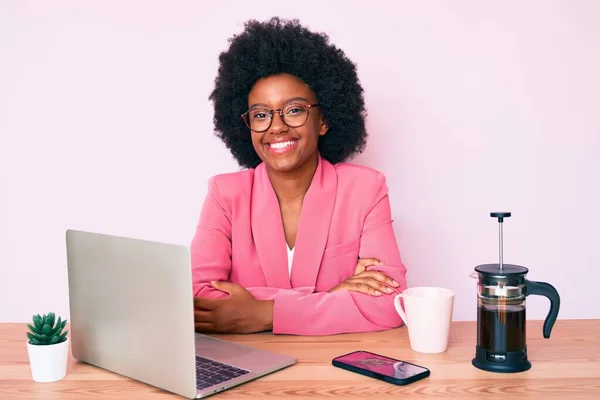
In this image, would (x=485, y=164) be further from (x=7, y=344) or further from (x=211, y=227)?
(x=7, y=344)

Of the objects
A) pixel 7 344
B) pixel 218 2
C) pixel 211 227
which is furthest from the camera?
pixel 218 2

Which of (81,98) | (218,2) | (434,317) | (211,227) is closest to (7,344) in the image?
(211,227)

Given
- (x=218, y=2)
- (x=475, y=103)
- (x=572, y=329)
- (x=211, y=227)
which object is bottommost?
(x=572, y=329)

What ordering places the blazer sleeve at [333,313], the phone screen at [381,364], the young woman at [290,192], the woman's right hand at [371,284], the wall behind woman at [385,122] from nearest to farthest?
1. the phone screen at [381,364]
2. the blazer sleeve at [333,313]
3. the woman's right hand at [371,284]
4. the young woman at [290,192]
5. the wall behind woman at [385,122]

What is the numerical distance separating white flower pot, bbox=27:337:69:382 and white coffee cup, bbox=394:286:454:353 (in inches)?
28.7

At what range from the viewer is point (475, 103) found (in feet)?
8.84

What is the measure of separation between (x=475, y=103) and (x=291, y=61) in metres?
0.86

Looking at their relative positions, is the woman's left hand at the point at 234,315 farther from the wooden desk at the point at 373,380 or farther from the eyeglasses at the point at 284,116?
the eyeglasses at the point at 284,116

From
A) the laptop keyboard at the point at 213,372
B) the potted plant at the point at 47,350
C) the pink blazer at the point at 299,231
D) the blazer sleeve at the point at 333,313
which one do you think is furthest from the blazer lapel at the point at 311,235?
the potted plant at the point at 47,350

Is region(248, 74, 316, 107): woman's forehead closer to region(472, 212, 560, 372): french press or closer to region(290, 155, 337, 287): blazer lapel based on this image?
region(290, 155, 337, 287): blazer lapel

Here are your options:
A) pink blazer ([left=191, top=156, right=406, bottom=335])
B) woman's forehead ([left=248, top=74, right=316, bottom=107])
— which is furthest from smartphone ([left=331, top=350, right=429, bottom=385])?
woman's forehead ([left=248, top=74, right=316, bottom=107])

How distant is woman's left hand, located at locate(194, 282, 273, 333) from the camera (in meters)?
1.70

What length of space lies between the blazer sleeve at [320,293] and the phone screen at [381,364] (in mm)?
260

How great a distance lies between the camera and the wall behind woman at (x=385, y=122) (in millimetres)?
2672
